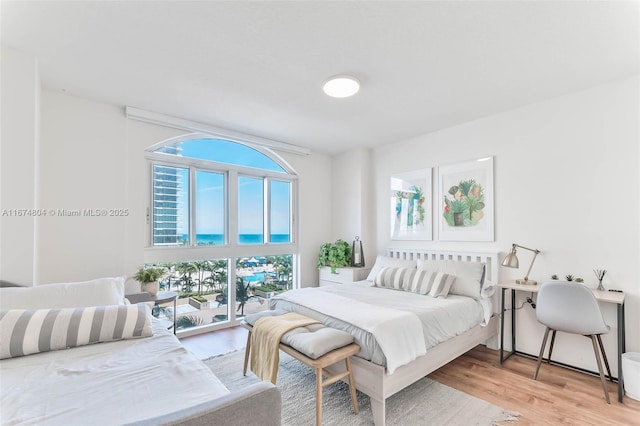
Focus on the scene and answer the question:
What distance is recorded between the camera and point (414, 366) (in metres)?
2.19

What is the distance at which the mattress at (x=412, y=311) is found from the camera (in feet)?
6.90

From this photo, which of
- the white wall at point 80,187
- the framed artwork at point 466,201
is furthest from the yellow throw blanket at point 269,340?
the framed artwork at point 466,201

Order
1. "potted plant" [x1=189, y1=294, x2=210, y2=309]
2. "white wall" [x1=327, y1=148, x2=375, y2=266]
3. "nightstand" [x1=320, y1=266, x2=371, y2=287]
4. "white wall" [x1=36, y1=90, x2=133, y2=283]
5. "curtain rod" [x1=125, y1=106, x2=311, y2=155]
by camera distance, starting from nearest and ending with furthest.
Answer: "white wall" [x1=36, y1=90, x2=133, y2=283] < "curtain rod" [x1=125, y1=106, x2=311, y2=155] < "potted plant" [x1=189, y1=294, x2=210, y2=309] < "nightstand" [x1=320, y1=266, x2=371, y2=287] < "white wall" [x1=327, y1=148, x2=375, y2=266]

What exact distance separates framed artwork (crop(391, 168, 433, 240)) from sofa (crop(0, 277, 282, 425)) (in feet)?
10.6

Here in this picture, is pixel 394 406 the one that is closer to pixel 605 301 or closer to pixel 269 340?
pixel 269 340

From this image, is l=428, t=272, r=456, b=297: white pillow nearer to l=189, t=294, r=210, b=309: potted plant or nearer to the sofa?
the sofa

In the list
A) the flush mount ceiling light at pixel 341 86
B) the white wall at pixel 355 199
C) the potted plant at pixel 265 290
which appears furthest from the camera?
the white wall at pixel 355 199

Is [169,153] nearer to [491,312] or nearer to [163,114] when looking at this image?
[163,114]

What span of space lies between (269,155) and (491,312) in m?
3.47

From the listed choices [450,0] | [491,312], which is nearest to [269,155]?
[450,0]

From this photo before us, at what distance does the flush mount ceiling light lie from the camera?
2465 mm

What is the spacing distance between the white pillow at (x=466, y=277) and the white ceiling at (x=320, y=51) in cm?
168

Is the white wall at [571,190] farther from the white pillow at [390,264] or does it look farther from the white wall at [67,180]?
the white wall at [67,180]

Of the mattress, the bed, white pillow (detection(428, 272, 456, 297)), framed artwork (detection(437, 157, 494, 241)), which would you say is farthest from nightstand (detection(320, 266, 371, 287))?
white pillow (detection(428, 272, 456, 297))
